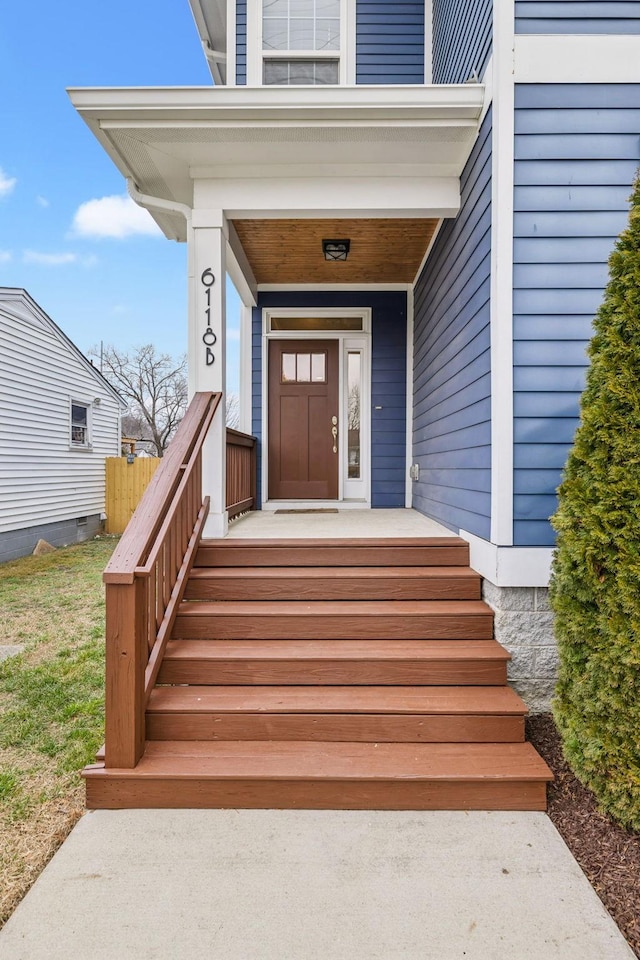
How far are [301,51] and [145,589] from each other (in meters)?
4.71

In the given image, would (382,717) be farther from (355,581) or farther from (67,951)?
(67,951)

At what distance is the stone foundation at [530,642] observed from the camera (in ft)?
8.05

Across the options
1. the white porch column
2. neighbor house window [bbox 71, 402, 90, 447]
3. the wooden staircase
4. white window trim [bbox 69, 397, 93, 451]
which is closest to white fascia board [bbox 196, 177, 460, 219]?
the white porch column

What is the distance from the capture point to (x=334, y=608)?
2627 millimetres

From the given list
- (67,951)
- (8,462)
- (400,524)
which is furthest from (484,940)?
(8,462)

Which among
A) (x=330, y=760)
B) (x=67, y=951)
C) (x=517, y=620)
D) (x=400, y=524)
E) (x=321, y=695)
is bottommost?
(x=67, y=951)

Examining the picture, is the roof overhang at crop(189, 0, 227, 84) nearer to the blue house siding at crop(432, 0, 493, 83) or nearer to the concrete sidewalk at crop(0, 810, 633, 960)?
the blue house siding at crop(432, 0, 493, 83)

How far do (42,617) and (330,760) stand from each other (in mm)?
3386

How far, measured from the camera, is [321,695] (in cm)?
224

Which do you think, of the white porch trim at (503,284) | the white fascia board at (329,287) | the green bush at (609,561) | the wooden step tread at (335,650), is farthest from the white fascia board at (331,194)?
the wooden step tread at (335,650)

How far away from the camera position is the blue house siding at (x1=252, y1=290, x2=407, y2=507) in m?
5.35

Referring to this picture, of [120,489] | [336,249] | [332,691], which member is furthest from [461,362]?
[120,489]

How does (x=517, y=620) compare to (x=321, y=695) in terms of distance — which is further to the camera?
(x=517, y=620)

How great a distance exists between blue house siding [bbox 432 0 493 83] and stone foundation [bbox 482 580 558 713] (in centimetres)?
285
